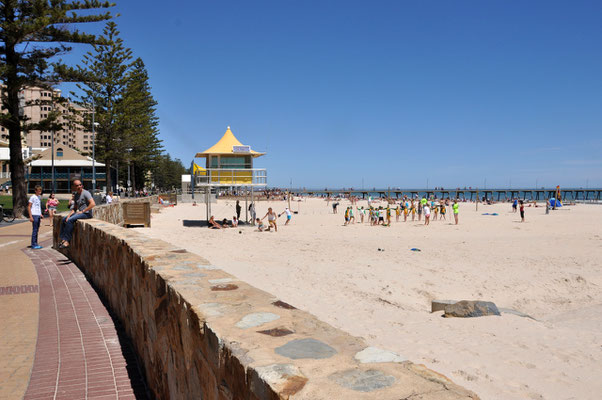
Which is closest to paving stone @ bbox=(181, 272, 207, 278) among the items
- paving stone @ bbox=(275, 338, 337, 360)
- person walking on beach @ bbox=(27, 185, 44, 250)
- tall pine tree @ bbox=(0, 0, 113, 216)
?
paving stone @ bbox=(275, 338, 337, 360)

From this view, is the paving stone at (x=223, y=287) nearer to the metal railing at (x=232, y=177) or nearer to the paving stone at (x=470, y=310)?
the paving stone at (x=470, y=310)

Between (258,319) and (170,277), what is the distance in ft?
3.15

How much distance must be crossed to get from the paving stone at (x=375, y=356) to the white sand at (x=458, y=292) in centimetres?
335

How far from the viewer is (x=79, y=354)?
3635 mm

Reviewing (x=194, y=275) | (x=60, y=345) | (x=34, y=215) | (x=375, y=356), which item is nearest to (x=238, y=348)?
(x=375, y=356)

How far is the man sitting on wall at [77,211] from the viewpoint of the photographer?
24.8ft

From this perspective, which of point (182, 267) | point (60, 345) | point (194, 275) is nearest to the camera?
point (194, 275)

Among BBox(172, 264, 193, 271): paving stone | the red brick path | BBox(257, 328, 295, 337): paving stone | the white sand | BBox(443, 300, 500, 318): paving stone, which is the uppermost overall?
BBox(172, 264, 193, 271): paving stone

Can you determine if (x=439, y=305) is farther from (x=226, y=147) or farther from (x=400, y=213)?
(x=400, y=213)

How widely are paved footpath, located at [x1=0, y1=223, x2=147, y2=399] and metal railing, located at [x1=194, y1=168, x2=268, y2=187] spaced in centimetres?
1543

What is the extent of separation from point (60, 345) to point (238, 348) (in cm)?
292

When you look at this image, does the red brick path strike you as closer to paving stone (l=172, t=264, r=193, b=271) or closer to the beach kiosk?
paving stone (l=172, t=264, r=193, b=271)

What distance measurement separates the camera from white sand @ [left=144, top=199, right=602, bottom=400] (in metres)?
5.11

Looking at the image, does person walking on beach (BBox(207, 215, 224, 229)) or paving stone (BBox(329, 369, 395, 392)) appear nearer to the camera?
paving stone (BBox(329, 369, 395, 392))
